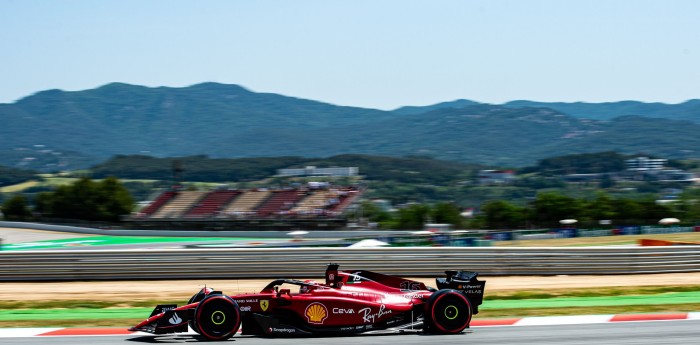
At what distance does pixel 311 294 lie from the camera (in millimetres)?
10672

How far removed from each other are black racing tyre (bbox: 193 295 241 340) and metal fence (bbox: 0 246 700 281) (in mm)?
8076

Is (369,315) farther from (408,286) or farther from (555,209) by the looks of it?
(555,209)

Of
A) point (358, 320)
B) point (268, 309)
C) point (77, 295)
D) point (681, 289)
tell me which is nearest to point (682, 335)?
point (358, 320)

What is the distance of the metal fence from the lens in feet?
61.2

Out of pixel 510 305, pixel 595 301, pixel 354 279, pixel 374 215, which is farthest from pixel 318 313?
pixel 374 215

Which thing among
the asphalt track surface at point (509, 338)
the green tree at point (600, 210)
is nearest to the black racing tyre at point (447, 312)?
the asphalt track surface at point (509, 338)

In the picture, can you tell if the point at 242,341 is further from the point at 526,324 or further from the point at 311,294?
the point at 526,324

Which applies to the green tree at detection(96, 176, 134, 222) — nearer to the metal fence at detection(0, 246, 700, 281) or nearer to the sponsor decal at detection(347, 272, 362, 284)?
the metal fence at detection(0, 246, 700, 281)

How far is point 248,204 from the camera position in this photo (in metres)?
85.1

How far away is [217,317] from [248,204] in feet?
246

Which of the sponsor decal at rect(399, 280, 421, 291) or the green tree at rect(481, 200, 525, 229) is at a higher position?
the green tree at rect(481, 200, 525, 229)

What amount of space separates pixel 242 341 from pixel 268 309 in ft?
1.66

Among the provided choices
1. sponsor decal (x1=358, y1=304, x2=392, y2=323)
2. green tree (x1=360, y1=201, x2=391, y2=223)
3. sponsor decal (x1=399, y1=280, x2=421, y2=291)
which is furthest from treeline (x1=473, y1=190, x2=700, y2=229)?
sponsor decal (x1=358, y1=304, x2=392, y2=323)

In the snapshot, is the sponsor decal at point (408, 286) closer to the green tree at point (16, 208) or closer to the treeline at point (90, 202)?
the green tree at point (16, 208)
